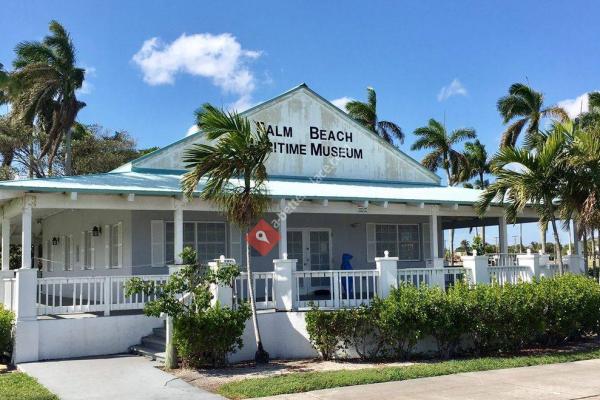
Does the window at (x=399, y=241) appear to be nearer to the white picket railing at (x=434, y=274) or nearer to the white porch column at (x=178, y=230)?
the white picket railing at (x=434, y=274)

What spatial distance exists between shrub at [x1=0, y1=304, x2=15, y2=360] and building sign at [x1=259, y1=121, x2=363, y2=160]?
846 centimetres

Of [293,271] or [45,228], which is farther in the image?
[45,228]

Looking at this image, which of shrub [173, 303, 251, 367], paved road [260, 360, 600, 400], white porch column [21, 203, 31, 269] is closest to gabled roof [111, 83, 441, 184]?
white porch column [21, 203, 31, 269]

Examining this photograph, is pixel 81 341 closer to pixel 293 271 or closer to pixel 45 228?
pixel 293 271

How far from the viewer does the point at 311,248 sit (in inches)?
705

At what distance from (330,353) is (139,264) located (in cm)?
620

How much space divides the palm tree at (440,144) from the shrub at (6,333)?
1092 inches


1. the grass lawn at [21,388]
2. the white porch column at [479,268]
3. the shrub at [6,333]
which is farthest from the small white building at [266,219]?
the grass lawn at [21,388]

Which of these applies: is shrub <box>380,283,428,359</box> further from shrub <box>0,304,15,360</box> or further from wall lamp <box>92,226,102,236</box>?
wall lamp <box>92,226,102,236</box>

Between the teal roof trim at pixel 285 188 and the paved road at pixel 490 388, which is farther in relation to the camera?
the teal roof trim at pixel 285 188

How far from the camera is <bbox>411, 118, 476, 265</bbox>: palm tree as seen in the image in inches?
1401

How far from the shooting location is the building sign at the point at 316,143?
1762 cm

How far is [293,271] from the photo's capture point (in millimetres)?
11922

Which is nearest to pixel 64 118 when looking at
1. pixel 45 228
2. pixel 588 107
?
pixel 45 228
